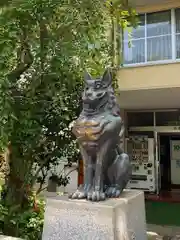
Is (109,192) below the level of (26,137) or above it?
below

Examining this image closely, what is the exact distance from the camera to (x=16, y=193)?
5.34 m

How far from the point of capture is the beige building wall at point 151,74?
27.7ft

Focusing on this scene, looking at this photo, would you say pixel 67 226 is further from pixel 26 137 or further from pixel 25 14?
pixel 25 14

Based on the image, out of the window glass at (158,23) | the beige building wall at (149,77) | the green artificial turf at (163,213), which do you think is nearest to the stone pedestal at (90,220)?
the green artificial turf at (163,213)

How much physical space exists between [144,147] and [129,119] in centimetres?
130

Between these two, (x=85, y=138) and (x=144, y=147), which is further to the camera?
(x=144, y=147)

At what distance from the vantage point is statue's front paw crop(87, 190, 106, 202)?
341 cm

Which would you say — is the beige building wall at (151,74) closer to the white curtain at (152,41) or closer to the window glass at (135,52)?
the white curtain at (152,41)

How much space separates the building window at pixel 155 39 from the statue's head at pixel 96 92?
5359 mm

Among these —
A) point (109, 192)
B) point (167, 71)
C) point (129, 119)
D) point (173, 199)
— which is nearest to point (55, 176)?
point (109, 192)

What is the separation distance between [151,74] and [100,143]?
5.59 m

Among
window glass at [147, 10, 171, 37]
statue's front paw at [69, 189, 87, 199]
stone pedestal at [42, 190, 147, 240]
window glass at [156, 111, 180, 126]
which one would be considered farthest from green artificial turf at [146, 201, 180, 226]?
window glass at [147, 10, 171, 37]

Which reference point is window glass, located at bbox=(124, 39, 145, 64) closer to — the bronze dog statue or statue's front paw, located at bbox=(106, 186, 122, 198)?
the bronze dog statue

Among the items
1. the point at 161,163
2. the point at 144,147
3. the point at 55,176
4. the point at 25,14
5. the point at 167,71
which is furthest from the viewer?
the point at 161,163
